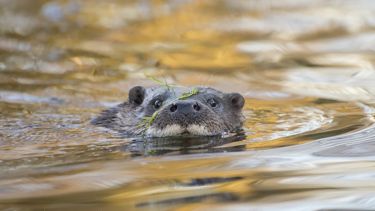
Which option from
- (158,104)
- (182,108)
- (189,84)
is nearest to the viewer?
(182,108)

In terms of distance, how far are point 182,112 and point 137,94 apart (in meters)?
1.43

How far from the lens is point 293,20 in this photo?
1572cm

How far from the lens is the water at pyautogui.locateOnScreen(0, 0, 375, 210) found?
17.5 feet

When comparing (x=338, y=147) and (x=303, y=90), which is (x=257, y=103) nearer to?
(x=303, y=90)

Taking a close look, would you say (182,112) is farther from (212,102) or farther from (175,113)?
(212,102)

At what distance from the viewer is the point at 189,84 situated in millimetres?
11070

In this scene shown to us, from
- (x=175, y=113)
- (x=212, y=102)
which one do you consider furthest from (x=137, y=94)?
(x=175, y=113)

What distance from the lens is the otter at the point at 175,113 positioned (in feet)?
24.6

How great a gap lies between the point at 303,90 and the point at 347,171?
4.78 metres

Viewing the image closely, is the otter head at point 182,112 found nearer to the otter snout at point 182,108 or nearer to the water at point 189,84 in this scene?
the otter snout at point 182,108

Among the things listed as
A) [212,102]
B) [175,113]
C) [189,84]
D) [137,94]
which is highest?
[189,84]

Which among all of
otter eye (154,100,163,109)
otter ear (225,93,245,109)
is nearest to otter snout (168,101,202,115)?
otter eye (154,100,163,109)

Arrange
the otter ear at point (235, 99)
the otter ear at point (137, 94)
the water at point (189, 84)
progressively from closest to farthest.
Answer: the water at point (189, 84) < the otter ear at point (235, 99) < the otter ear at point (137, 94)

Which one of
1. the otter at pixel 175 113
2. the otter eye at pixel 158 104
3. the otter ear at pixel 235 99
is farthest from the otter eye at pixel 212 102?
the otter eye at pixel 158 104
